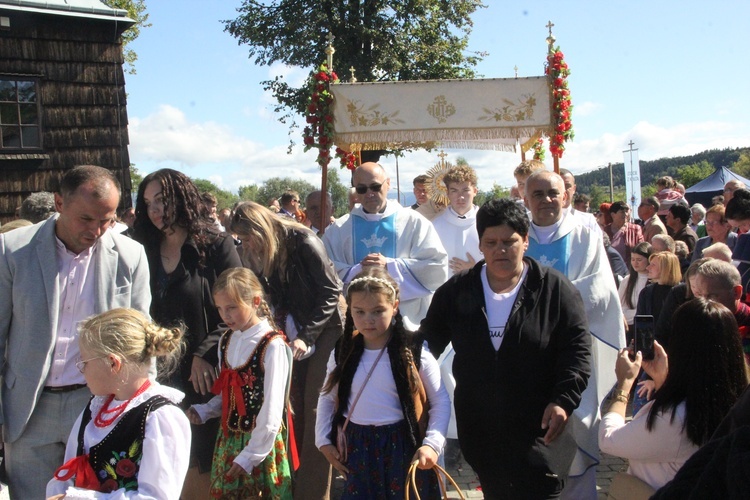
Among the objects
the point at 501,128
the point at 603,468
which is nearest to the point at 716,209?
the point at 501,128

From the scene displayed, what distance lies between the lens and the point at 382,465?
135 inches

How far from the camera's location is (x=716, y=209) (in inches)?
274

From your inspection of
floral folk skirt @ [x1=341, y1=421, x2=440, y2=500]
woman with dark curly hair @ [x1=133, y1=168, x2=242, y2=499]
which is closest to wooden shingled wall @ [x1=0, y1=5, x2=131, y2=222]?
woman with dark curly hair @ [x1=133, y1=168, x2=242, y2=499]

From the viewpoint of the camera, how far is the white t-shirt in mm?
3355

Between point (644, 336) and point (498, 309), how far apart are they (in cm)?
66

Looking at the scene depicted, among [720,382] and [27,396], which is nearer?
[720,382]

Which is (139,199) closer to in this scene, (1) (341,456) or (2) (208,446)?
(2) (208,446)

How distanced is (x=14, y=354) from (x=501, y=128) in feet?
19.4

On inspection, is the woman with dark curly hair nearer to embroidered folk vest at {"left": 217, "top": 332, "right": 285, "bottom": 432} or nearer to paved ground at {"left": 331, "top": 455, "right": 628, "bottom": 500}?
embroidered folk vest at {"left": 217, "top": 332, "right": 285, "bottom": 432}

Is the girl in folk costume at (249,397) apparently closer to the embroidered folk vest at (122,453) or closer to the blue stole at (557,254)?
the embroidered folk vest at (122,453)

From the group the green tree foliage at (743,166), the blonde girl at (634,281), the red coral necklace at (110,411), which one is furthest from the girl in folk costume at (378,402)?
the green tree foliage at (743,166)

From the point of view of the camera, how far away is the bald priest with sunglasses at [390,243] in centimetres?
524

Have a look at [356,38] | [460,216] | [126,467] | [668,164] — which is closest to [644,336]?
[126,467]

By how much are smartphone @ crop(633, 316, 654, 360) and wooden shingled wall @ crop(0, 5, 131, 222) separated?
10681 millimetres
